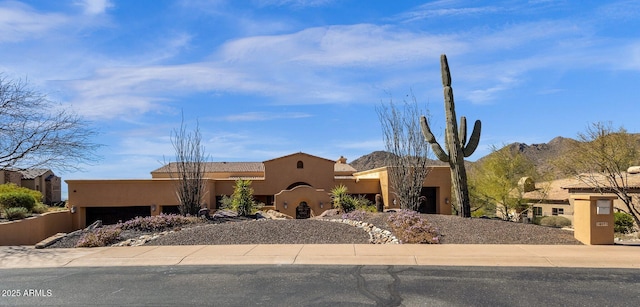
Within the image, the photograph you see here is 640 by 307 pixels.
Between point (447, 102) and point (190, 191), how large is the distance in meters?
11.3

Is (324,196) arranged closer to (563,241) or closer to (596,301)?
(563,241)

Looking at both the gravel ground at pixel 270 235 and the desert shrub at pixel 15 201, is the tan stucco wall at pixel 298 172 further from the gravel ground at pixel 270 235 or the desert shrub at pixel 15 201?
the gravel ground at pixel 270 235

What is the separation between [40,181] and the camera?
186ft

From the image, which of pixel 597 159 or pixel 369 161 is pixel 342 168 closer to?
pixel 597 159

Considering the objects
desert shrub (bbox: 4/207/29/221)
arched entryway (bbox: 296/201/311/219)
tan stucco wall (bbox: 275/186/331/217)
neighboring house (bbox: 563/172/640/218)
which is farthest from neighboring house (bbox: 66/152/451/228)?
neighboring house (bbox: 563/172/640/218)

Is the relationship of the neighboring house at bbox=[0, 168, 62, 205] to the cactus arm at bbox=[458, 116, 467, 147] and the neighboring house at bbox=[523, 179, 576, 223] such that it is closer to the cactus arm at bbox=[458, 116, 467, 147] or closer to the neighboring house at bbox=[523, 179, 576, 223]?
the cactus arm at bbox=[458, 116, 467, 147]

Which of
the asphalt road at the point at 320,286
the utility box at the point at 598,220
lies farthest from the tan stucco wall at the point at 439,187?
the asphalt road at the point at 320,286

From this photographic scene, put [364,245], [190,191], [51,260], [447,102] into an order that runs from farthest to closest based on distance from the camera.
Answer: [190,191], [447,102], [364,245], [51,260]

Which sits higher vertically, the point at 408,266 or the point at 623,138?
the point at 623,138

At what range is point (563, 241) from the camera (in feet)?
41.0

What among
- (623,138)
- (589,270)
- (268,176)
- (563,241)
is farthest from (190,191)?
(623,138)

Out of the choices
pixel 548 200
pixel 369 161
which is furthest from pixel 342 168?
pixel 369 161

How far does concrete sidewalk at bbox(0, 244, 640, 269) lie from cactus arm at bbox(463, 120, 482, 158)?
6125mm

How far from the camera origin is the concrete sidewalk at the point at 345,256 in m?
9.87
